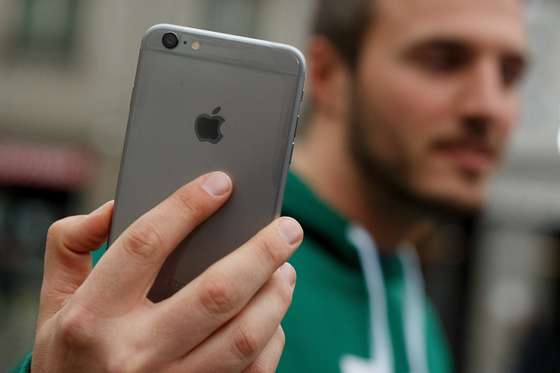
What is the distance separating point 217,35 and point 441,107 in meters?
0.89

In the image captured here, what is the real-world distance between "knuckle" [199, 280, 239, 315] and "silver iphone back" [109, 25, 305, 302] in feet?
0.38

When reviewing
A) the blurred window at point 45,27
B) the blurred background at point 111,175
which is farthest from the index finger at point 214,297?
the blurred window at point 45,27

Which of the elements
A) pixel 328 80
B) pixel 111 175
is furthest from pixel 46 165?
pixel 328 80

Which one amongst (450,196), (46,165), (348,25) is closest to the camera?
(450,196)

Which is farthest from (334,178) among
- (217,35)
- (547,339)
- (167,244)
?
(547,339)

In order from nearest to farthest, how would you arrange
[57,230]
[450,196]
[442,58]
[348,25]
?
[57,230] < [450,196] < [442,58] < [348,25]

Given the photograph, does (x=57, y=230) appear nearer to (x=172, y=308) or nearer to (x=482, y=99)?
(x=172, y=308)

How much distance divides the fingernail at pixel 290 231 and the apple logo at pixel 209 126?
157mm

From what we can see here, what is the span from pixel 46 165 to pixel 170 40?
11.6 metres

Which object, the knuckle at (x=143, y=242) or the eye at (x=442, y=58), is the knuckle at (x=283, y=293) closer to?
the knuckle at (x=143, y=242)

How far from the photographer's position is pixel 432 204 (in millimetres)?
1956

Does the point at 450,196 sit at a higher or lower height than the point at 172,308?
lower

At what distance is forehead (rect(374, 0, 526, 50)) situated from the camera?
1.97 metres

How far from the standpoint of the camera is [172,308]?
3.11 feet
